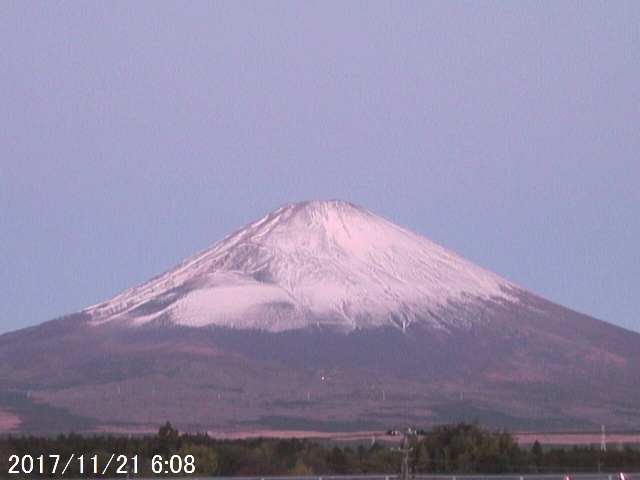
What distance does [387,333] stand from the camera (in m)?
155

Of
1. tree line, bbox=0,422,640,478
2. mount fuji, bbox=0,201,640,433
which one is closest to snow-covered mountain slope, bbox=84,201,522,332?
mount fuji, bbox=0,201,640,433

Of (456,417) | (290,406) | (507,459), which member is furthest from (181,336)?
(507,459)

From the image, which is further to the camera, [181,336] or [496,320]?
[496,320]

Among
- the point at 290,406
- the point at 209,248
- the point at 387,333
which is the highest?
the point at 209,248

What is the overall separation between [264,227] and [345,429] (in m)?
80.7

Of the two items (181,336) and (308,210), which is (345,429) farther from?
(308,210)

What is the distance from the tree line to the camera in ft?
162
